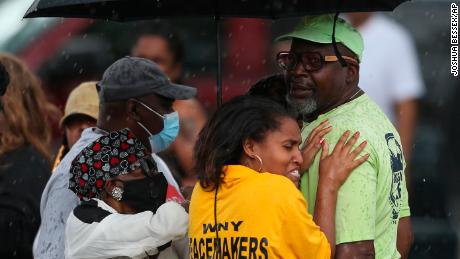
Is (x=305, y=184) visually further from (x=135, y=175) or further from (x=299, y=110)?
(x=135, y=175)

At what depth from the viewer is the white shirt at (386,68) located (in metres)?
7.96

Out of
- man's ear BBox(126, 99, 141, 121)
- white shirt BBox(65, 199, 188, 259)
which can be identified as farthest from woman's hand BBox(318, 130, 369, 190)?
man's ear BBox(126, 99, 141, 121)

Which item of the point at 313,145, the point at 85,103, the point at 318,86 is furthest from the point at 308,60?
the point at 85,103

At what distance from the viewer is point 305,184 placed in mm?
5078

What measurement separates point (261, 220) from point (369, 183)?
0.50 meters

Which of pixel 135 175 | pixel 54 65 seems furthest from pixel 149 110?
pixel 54 65

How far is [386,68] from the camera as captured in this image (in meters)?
8.02

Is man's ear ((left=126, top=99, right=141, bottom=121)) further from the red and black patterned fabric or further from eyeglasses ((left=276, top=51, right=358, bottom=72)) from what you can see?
eyeglasses ((left=276, top=51, right=358, bottom=72))

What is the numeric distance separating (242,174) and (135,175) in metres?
0.67

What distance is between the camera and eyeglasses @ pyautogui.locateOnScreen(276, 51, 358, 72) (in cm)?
515

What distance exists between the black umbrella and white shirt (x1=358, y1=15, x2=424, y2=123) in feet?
6.77

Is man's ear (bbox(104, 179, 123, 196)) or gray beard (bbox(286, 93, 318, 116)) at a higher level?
gray beard (bbox(286, 93, 318, 116))

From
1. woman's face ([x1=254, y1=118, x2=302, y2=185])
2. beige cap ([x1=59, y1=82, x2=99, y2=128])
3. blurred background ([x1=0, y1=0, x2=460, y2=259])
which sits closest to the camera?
woman's face ([x1=254, y1=118, x2=302, y2=185])

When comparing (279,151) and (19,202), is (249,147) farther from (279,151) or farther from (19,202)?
(19,202)
